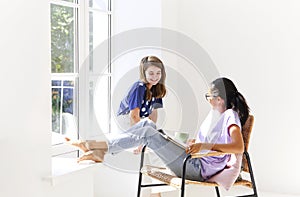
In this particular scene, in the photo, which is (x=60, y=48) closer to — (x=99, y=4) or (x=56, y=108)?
(x=56, y=108)

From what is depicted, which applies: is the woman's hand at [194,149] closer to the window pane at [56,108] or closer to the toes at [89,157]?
the toes at [89,157]

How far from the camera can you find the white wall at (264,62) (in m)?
3.66

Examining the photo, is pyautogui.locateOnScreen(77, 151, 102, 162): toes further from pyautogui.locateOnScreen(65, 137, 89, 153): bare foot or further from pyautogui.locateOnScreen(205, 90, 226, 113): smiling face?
pyautogui.locateOnScreen(205, 90, 226, 113): smiling face

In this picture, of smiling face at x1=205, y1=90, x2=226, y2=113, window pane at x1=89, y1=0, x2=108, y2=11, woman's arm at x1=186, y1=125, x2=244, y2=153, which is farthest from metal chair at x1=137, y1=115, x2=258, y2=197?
window pane at x1=89, y1=0, x2=108, y2=11

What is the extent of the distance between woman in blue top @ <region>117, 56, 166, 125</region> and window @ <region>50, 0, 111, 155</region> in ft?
1.09

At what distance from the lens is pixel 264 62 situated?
3.74 m

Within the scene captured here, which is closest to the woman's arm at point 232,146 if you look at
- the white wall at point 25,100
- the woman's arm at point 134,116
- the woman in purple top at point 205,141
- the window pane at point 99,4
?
the woman in purple top at point 205,141

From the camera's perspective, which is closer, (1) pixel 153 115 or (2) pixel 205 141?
(2) pixel 205 141

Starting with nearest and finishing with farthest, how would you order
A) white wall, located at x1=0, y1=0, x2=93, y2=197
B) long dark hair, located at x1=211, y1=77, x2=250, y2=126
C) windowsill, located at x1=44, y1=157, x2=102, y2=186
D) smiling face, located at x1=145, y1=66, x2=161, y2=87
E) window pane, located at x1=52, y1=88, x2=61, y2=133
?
white wall, located at x1=0, y1=0, x2=93, y2=197
windowsill, located at x1=44, y1=157, x2=102, y2=186
long dark hair, located at x1=211, y1=77, x2=250, y2=126
window pane, located at x1=52, y1=88, x2=61, y2=133
smiling face, located at x1=145, y1=66, x2=161, y2=87

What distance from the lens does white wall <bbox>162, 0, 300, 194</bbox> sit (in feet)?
12.0

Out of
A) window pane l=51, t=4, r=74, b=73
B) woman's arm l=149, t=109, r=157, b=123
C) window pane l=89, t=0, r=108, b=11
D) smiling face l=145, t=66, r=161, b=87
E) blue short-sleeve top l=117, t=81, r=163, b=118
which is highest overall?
window pane l=89, t=0, r=108, b=11

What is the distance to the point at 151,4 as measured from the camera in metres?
3.58

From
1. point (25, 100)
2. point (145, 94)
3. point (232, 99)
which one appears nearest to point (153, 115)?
point (145, 94)

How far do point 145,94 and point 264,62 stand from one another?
1.19 meters
